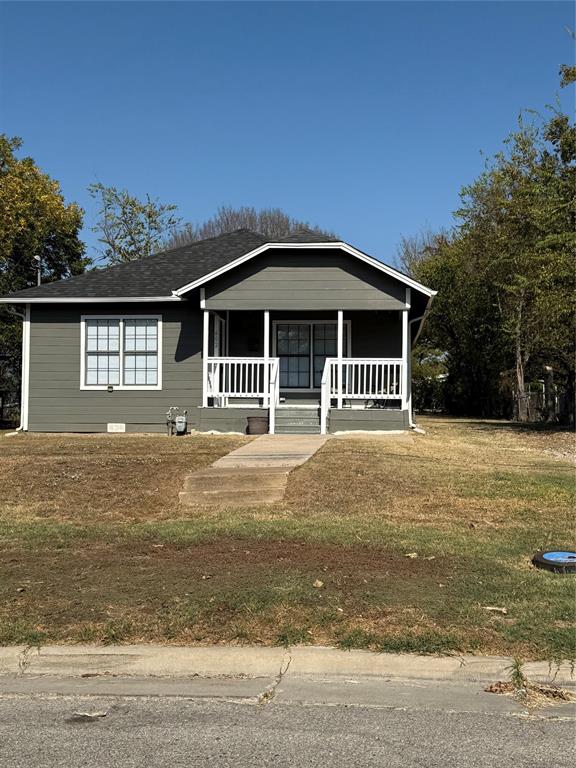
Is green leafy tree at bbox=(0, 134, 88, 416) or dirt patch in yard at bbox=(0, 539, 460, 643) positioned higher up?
green leafy tree at bbox=(0, 134, 88, 416)

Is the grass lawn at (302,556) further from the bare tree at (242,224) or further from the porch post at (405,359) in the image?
the bare tree at (242,224)

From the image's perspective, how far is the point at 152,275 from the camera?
60.5 feet

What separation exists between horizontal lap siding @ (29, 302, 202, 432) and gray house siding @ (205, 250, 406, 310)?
1.28 metres

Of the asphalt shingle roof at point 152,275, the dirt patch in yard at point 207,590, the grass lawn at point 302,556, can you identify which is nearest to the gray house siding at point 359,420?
the grass lawn at point 302,556

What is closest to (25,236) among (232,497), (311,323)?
(311,323)

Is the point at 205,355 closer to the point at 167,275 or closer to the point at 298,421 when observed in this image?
the point at 298,421

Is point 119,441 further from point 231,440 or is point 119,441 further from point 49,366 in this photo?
point 49,366

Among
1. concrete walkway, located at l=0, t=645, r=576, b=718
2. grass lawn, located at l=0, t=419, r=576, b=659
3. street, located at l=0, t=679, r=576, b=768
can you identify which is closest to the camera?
street, located at l=0, t=679, r=576, b=768

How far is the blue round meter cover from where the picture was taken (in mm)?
6145

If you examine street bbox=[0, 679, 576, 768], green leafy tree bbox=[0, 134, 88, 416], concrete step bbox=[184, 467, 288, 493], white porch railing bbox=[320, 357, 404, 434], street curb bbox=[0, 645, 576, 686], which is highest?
green leafy tree bbox=[0, 134, 88, 416]

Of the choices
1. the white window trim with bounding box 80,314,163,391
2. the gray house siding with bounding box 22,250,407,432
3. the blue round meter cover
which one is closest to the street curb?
the blue round meter cover

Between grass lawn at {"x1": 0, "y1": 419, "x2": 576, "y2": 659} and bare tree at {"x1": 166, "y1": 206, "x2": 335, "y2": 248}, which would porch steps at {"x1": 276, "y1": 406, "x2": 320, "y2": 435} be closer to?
grass lawn at {"x1": 0, "y1": 419, "x2": 576, "y2": 659}

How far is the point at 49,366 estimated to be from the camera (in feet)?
57.2

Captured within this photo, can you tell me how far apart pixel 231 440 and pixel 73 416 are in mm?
5412
